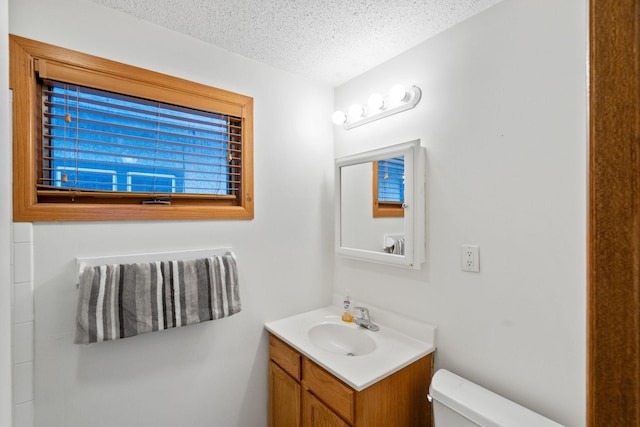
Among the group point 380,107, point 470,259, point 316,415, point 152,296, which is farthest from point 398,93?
point 316,415

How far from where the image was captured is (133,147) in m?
1.32

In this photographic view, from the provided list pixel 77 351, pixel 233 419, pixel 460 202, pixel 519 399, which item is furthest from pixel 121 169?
pixel 519 399

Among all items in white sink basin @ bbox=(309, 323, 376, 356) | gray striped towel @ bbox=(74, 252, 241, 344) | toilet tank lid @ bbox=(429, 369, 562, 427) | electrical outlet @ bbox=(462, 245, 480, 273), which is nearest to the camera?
toilet tank lid @ bbox=(429, 369, 562, 427)

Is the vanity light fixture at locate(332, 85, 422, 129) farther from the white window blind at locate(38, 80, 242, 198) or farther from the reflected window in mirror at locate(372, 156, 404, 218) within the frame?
the white window blind at locate(38, 80, 242, 198)

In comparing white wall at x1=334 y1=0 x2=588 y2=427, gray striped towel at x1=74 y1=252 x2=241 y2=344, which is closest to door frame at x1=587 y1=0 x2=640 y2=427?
white wall at x1=334 y1=0 x2=588 y2=427

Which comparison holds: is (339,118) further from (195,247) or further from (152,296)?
(152,296)

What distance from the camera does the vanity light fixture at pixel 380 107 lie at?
4.85 feet

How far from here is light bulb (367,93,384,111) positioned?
1.59 metres

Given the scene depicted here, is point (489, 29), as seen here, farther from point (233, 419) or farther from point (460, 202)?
point (233, 419)

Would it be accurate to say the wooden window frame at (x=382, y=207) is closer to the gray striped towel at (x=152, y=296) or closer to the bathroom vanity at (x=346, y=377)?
the bathroom vanity at (x=346, y=377)

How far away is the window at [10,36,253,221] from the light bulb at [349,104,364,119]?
1.97 feet

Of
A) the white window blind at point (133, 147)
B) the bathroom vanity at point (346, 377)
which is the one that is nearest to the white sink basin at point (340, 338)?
the bathroom vanity at point (346, 377)

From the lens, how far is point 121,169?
50.9 inches

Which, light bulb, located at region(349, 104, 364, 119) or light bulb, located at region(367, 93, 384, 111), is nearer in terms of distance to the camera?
light bulb, located at region(367, 93, 384, 111)
